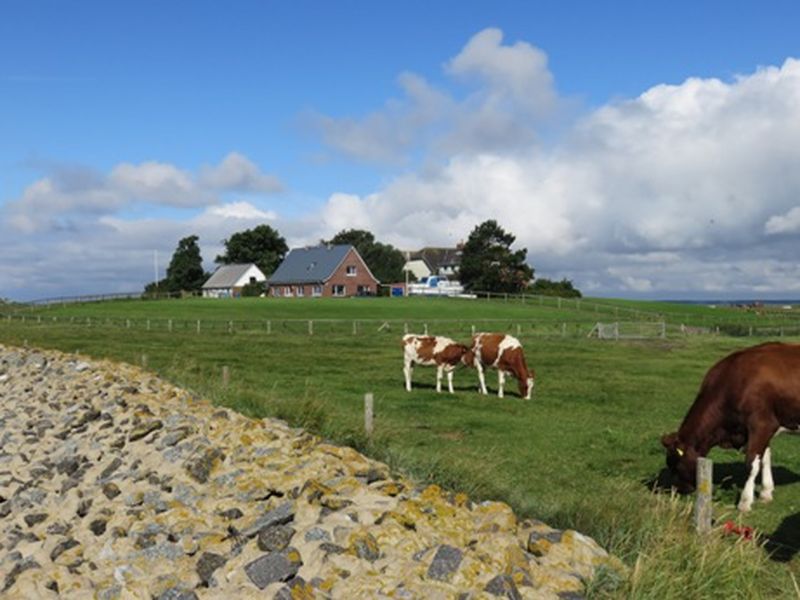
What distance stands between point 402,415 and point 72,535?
13.4m

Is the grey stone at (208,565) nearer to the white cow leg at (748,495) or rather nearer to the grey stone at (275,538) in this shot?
the grey stone at (275,538)

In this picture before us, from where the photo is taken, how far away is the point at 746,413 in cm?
1396

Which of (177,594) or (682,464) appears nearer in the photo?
(177,594)

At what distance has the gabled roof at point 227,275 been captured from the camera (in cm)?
13888

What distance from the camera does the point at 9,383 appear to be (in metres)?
23.2

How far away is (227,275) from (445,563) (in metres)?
138

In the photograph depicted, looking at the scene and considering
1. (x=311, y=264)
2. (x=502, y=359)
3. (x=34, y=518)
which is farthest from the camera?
(x=311, y=264)

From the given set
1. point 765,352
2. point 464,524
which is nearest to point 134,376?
point 464,524

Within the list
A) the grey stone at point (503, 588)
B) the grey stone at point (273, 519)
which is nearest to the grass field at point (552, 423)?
the grey stone at point (503, 588)

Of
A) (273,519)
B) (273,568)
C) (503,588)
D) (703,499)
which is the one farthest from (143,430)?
(703,499)

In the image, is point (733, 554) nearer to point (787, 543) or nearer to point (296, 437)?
point (787, 543)

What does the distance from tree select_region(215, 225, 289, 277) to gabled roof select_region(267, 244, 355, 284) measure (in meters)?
22.0

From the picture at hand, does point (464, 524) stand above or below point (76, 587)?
above

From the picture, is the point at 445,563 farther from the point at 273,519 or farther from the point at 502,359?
the point at 502,359
